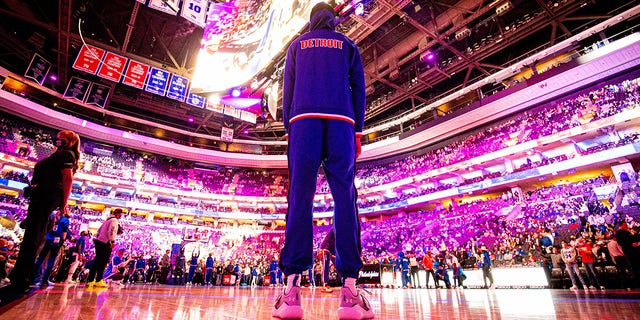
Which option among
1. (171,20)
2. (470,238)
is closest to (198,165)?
(171,20)

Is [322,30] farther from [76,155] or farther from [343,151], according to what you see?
[76,155]

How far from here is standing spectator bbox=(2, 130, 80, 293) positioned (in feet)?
8.29

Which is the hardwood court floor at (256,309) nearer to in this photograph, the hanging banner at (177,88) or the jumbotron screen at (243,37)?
the jumbotron screen at (243,37)

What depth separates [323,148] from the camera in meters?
1.95

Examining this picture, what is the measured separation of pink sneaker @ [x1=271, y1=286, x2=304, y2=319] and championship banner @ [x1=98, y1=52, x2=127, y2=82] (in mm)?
16718

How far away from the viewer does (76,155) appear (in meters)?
3.21

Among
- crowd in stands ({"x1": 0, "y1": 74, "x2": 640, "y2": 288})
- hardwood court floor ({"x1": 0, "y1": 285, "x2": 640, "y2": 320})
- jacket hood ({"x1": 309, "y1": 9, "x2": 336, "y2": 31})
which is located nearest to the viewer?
hardwood court floor ({"x1": 0, "y1": 285, "x2": 640, "y2": 320})

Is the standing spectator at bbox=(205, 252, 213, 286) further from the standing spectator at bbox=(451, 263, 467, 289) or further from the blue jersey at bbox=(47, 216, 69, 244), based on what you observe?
A: the standing spectator at bbox=(451, 263, 467, 289)

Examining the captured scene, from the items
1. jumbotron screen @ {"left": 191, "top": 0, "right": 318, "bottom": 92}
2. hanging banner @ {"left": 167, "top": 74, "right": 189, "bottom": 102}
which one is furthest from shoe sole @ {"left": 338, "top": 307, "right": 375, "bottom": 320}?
hanging banner @ {"left": 167, "top": 74, "right": 189, "bottom": 102}

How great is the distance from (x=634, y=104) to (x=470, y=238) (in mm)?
10266

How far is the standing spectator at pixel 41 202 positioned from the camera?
2525mm

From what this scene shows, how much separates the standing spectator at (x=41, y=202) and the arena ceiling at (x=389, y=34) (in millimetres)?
8282

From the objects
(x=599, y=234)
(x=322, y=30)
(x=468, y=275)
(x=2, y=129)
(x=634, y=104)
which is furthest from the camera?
(x=2, y=129)

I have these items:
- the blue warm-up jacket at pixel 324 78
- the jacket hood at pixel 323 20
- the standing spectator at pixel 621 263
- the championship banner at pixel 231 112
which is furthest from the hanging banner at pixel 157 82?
the standing spectator at pixel 621 263
